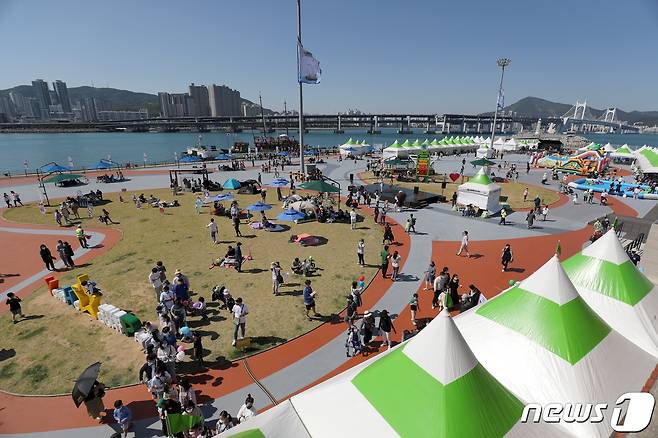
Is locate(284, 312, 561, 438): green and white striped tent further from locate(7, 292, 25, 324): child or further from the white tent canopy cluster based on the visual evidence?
the white tent canopy cluster

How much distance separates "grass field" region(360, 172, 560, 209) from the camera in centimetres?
3014

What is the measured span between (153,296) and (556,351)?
49.3 ft

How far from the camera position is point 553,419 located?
594 cm

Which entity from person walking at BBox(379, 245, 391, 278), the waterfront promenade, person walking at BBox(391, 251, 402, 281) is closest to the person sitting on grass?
the waterfront promenade

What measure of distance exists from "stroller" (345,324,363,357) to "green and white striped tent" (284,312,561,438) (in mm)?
4260

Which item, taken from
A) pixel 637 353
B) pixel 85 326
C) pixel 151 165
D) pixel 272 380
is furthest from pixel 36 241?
pixel 151 165

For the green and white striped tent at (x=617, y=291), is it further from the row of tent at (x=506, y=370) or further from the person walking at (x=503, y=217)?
the person walking at (x=503, y=217)

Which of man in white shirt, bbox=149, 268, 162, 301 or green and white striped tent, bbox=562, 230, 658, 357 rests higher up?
green and white striped tent, bbox=562, 230, 658, 357

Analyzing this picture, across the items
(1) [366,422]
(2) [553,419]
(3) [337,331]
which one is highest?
(1) [366,422]

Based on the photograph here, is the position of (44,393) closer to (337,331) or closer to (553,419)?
(337,331)

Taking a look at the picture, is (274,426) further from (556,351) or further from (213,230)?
(213,230)

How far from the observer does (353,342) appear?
10.4 meters

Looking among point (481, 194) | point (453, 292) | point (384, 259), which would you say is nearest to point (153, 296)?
point (384, 259)

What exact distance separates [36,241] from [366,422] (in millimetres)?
25861
